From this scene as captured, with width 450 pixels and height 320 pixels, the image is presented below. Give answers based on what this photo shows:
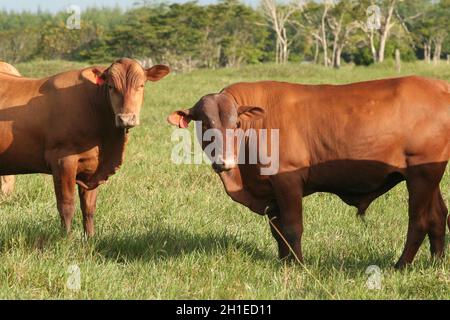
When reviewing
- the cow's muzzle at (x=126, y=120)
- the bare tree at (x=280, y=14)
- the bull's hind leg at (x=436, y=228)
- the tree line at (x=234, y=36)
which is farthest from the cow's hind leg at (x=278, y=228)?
the bare tree at (x=280, y=14)

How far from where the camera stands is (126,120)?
5066 millimetres

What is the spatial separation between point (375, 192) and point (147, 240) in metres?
1.89

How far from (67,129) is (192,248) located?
1436 millimetres

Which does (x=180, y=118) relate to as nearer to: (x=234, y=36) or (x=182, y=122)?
(x=182, y=122)

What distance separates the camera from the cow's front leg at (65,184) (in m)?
5.51

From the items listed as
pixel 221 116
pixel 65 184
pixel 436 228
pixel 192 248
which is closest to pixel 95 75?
pixel 65 184

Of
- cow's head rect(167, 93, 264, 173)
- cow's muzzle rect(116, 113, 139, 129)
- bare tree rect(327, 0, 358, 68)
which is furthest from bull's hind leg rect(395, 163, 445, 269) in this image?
bare tree rect(327, 0, 358, 68)

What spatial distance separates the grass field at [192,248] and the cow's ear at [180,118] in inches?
38.8

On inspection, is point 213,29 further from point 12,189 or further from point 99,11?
point 99,11

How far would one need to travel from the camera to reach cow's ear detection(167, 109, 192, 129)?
485 cm

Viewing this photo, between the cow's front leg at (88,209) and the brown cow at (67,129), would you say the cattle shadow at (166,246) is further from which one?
the brown cow at (67,129)

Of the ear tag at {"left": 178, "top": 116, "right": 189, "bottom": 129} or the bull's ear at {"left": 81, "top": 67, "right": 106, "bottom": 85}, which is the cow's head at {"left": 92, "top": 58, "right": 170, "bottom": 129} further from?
the ear tag at {"left": 178, "top": 116, "right": 189, "bottom": 129}

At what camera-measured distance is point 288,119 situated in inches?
196

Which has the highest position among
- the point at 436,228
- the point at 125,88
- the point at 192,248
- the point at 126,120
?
the point at 125,88
